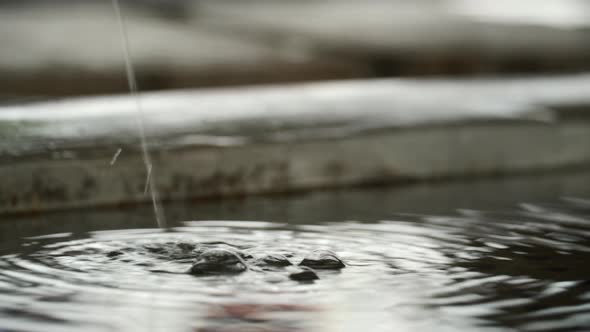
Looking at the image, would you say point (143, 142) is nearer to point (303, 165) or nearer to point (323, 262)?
point (303, 165)

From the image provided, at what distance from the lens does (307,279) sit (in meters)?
2.12

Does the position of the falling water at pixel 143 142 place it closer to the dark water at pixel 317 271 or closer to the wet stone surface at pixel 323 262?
the dark water at pixel 317 271

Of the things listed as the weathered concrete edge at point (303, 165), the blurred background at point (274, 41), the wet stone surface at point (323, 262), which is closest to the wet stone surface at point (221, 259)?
the wet stone surface at point (323, 262)

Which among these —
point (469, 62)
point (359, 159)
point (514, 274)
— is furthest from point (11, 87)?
point (514, 274)

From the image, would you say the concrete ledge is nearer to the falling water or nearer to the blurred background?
the falling water

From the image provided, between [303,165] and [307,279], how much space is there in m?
1.63

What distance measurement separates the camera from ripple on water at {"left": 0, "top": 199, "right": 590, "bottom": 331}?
1.79 metres

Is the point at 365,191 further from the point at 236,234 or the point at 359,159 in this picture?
the point at 236,234

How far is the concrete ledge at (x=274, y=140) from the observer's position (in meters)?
3.29

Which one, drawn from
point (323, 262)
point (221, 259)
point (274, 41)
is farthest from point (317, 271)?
point (274, 41)

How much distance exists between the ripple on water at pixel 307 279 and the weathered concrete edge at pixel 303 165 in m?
0.59

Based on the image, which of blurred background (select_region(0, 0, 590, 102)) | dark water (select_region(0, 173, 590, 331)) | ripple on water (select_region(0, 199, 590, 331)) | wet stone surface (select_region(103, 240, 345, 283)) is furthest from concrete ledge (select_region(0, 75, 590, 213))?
blurred background (select_region(0, 0, 590, 102))

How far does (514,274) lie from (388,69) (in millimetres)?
4731

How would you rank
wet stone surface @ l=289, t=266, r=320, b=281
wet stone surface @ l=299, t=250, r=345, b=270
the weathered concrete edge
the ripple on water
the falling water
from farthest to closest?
1. the weathered concrete edge
2. the falling water
3. wet stone surface @ l=299, t=250, r=345, b=270
4. wet stone surface @ l=289, t=266, r=320, b=281
5. the ripple on water
